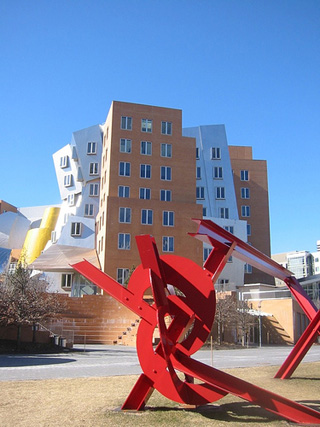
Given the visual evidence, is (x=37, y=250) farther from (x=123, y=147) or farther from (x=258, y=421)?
(x=258, y=421)

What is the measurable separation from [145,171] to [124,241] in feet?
29.6

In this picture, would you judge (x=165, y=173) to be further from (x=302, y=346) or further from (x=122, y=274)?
(x=302, y=346)

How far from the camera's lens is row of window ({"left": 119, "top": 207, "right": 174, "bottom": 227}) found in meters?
49.8

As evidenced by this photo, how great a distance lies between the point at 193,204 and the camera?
52.5m

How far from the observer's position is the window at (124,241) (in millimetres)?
48969

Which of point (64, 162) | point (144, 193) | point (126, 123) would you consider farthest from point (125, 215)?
point (64, 162)

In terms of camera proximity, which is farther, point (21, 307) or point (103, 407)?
point (21, 307)

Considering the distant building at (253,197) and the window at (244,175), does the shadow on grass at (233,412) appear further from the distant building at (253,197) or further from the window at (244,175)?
the window at (244,175)

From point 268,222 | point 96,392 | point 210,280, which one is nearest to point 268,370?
point 96,392

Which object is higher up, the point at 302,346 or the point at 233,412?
the point at 302,346

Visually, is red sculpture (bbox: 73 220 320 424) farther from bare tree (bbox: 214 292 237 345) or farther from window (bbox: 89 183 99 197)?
window (bbox: 89 183 99 197)

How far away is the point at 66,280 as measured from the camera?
56188 mm

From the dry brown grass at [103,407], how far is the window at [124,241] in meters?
34.9

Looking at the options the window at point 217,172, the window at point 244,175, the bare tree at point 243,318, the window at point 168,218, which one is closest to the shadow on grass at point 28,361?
the bare tree at point 243,318
